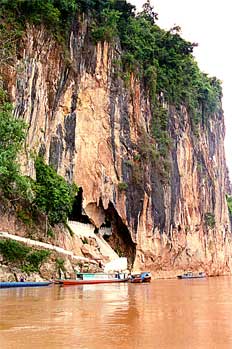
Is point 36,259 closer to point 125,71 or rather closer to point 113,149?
point 113,149

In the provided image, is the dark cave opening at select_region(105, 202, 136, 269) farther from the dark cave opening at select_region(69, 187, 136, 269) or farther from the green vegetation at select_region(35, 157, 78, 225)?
the green vegetation at select_region(35, 157, 78, 225)

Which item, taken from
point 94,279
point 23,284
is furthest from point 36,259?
point 94,279

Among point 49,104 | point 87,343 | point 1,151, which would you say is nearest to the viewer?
point 87,343

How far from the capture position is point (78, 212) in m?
33.2

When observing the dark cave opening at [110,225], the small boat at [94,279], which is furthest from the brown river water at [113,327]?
the dark cave opening at [110,225]

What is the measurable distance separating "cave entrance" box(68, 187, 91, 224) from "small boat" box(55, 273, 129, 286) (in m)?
6.06

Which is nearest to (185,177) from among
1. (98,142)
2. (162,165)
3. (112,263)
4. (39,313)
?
(162,165)

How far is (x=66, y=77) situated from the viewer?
98.2ft

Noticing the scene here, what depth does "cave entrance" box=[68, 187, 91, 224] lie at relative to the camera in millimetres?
32812

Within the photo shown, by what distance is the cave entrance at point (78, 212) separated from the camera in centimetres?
3281

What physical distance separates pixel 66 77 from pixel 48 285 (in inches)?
559

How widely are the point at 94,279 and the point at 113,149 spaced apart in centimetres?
1227

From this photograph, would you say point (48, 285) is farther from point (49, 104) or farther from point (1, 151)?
point (49, 104)

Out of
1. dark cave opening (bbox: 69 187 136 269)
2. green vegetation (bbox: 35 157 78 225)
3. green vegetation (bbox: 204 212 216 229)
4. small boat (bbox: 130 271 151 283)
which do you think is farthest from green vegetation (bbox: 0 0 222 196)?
green vegetation (bbox: 204 212 216 229)
